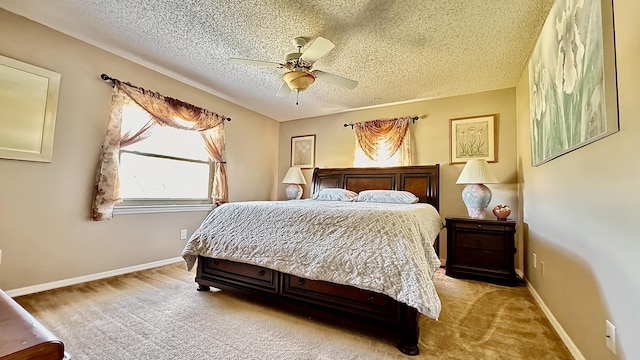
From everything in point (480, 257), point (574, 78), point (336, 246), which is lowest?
point (480, 257)

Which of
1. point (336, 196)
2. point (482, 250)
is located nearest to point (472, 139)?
point (482, 250)

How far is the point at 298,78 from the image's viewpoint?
2.52 metres

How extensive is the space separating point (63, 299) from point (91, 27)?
8.31ft

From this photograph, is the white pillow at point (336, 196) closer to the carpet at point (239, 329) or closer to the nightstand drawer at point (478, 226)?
the nightstand drawer at point (478, 226)

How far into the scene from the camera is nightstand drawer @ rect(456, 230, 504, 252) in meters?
3.02

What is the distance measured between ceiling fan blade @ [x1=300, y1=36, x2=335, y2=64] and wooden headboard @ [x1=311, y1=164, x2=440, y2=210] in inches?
91.9

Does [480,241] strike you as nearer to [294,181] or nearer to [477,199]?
[477,199]

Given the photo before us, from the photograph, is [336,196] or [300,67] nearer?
[300,67]

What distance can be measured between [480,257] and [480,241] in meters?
0.19

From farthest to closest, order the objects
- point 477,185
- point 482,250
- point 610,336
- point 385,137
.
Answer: point 385,137 < point 477,185 < point 482,250 < point 610,336

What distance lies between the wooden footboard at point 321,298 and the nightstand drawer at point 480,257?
1887mm

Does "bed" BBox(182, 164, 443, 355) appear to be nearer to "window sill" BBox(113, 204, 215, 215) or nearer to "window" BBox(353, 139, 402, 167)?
"window sill" BBox(113, 204, 215, 215)

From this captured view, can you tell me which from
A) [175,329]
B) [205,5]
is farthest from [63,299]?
[205,5]

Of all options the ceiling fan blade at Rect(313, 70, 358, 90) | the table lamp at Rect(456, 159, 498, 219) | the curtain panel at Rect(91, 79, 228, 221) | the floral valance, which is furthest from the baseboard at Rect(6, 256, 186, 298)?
the table lamp at Rect(456, 159, 498, 219)
